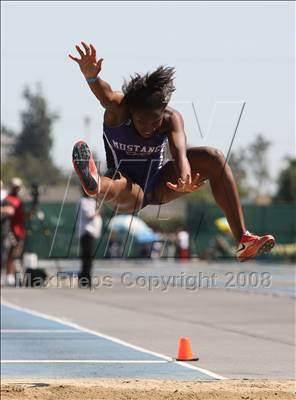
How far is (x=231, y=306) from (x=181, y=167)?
11647 millimetres

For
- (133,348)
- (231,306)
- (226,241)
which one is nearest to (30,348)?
(133,348)

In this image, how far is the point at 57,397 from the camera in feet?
28.6

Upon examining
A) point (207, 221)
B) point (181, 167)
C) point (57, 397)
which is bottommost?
point (57, 397)

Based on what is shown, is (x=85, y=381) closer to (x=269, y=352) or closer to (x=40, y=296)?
(x=269, y=352)

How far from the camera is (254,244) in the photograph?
29.1 ft

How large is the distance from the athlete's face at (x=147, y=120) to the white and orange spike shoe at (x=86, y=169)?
1.51 feet

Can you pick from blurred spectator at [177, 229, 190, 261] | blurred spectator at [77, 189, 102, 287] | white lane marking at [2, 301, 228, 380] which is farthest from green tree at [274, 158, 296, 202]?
white lane marking at [2, 301, 228, 380]

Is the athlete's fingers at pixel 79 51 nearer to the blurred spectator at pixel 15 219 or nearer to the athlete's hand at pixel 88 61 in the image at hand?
the athlete's hand at pixel 88 61

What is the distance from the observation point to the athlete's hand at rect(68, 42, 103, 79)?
27.0 feet

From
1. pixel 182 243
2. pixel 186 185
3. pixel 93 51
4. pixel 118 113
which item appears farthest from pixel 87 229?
pixel 182 243

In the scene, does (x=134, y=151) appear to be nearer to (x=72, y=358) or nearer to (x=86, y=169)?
(x=86, y=169)

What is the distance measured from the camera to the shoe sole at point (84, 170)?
851 cm

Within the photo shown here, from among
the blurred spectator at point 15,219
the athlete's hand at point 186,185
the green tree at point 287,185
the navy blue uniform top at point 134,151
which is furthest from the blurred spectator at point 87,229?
the green tree at point 287,185

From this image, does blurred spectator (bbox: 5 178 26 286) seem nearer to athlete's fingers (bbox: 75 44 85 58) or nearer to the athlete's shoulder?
the athlete's shoulder
